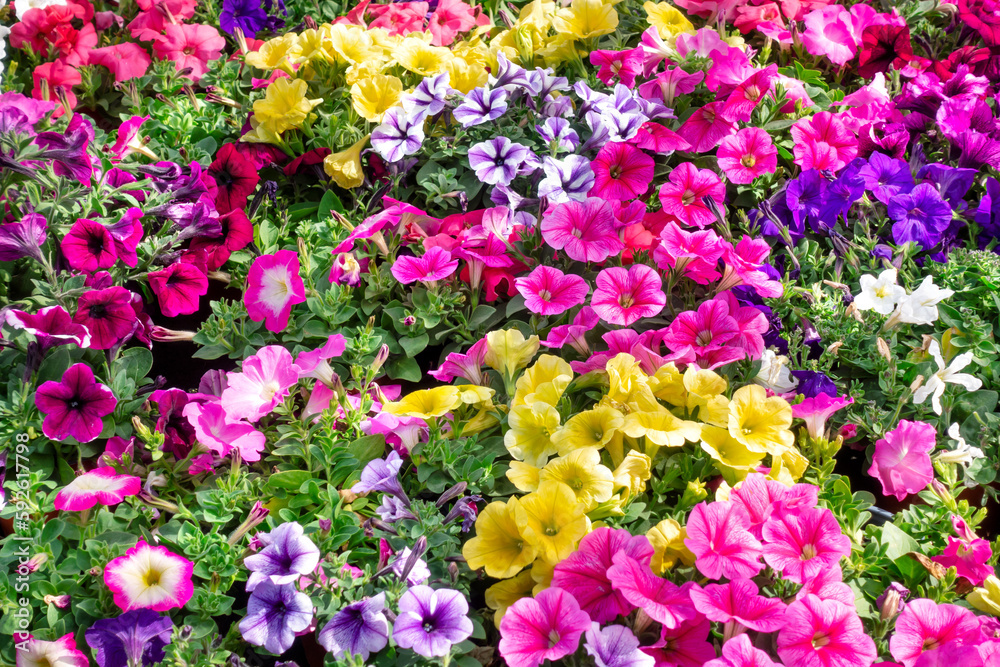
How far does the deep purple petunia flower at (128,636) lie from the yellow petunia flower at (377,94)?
1.24 metres

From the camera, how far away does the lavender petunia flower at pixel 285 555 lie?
118cm

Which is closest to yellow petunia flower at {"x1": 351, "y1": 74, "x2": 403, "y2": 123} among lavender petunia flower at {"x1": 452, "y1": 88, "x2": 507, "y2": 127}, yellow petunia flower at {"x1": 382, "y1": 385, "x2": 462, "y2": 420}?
lavender petunia flower at {"x1": 452, "y1": 88, "x2": 507, "y2": 127}

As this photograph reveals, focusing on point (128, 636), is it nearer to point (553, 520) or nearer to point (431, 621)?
point (431, 621)

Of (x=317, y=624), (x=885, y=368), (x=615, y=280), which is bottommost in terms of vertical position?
(x=317, y=624)

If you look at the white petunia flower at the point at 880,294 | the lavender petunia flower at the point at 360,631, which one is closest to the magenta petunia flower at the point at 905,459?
the white petunia flower at the point at 880,294

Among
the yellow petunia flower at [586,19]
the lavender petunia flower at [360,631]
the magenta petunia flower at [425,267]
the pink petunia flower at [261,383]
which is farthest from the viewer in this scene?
the yellow petunia flower at [586,19]

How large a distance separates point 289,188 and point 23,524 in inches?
44.3

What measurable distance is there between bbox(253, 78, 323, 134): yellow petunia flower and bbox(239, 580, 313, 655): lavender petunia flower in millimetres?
1240

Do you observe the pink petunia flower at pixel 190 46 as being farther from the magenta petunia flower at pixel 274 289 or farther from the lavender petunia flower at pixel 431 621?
the lavender petunia flower at pixel 431 621

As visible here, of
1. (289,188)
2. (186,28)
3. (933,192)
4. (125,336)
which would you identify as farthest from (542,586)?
(186,28)

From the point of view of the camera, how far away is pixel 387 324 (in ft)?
5.64

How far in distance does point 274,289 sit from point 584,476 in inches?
32.1

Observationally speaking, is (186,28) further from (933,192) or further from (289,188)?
(933,192)

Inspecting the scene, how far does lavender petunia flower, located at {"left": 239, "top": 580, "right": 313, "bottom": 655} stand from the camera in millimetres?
1134
